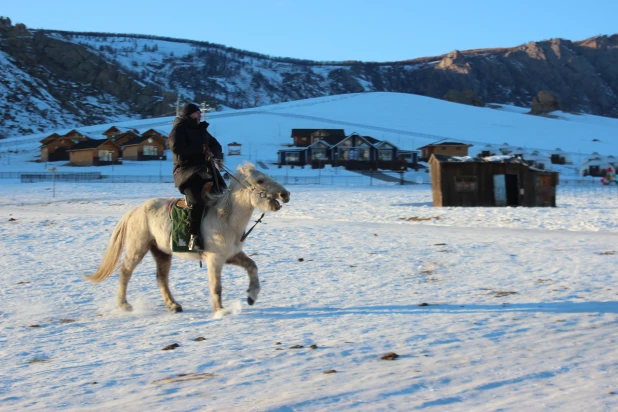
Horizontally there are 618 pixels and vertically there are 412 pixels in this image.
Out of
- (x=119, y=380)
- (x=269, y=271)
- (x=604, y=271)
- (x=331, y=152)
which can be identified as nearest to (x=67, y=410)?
(x=119, y=380)

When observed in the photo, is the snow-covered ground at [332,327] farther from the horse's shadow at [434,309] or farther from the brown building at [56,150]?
the brown building at [56,150]

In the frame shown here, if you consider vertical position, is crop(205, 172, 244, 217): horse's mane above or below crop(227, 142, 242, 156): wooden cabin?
below

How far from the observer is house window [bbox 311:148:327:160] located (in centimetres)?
9900

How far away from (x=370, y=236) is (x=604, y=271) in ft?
24.1

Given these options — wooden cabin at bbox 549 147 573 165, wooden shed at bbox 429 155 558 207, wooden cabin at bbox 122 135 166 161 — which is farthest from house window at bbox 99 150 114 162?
wooden cabin at bbox 549 147 573 165

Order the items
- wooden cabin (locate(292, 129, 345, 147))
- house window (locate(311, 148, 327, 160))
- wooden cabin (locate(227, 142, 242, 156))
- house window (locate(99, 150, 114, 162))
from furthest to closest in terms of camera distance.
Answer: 1. wooden cabin (locate(292, 129, 345, 147))
2. wooden cabin (locate(227, 142, 242, 156))
3. house window (locate(311, 148, 327, 160))
4. house window (locate(99, 150, 114, 162))

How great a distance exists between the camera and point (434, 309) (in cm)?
848

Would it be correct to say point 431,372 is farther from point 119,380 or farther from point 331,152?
point 331,152

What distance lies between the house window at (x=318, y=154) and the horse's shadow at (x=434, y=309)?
3565 inches

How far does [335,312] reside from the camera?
848cm

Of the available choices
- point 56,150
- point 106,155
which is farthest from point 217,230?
point 56,150

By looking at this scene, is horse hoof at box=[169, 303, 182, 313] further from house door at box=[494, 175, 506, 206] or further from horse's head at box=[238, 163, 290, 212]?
house door at box=[494, 175, 506, 206]

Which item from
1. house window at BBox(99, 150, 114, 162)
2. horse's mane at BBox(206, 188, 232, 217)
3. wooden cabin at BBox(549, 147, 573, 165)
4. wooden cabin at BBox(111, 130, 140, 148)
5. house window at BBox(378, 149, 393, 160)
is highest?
wooden cabin at BBox(111, 130, 140, 148)

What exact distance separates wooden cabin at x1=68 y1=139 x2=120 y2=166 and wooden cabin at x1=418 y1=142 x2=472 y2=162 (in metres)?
48.9
